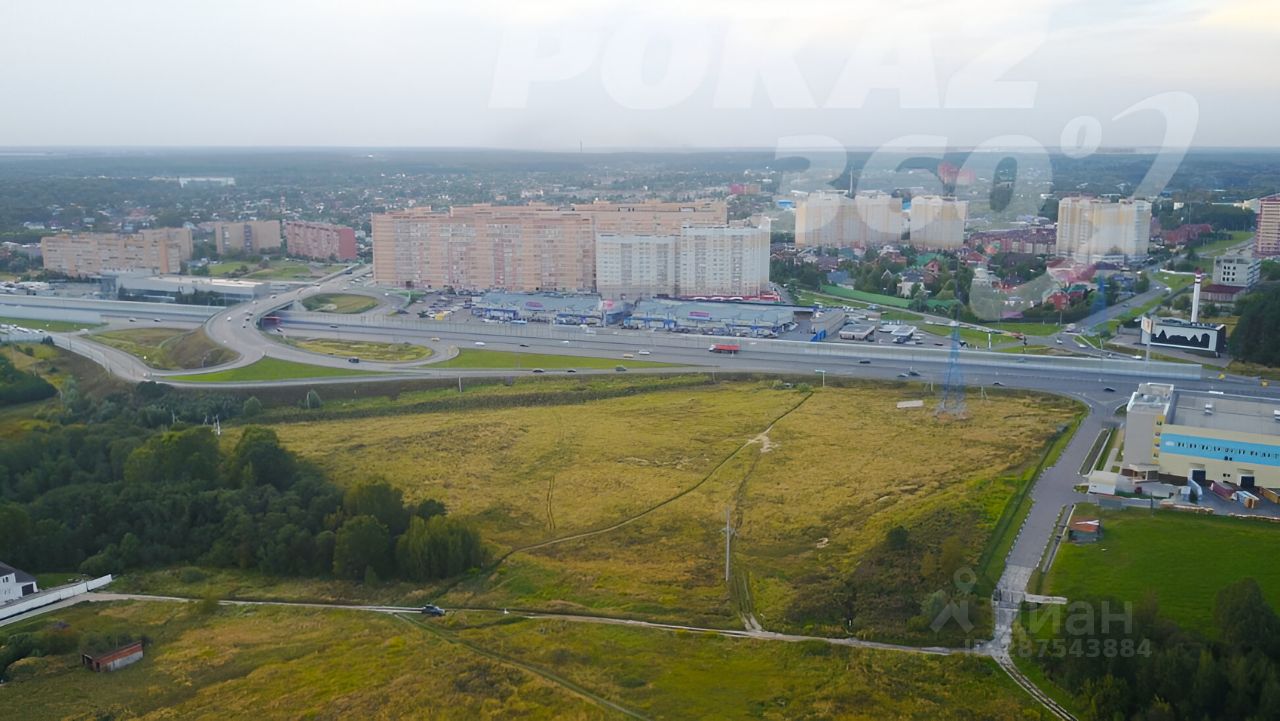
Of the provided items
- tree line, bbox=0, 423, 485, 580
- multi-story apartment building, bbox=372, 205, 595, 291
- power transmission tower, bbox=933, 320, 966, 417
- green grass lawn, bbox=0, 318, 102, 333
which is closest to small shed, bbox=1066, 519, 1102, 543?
power transmission tower, bbox=933, 320, 966, 417

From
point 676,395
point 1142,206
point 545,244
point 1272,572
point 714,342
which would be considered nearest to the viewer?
point 1272,572

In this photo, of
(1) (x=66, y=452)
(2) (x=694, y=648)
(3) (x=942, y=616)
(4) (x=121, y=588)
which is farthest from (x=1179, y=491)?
(1) (x=66, y=452)

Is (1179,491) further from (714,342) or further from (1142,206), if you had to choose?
(1142,206)

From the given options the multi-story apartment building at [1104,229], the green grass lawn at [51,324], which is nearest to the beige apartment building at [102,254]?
the green grass lawn at [51,324]

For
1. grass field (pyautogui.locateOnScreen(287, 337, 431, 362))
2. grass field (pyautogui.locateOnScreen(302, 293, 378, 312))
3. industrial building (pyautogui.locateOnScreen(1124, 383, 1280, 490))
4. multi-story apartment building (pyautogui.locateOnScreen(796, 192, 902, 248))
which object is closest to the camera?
industrial building (pyautogui.locateOnScreen(1124, 383, 1280, 490))

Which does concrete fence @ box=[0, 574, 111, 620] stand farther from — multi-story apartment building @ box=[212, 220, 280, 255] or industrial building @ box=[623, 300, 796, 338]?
multi-story apartment building @ box=[212, 220, 280, 255]

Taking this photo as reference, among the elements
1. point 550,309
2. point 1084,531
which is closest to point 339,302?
point 550,309

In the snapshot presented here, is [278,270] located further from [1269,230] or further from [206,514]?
[1269,230]
